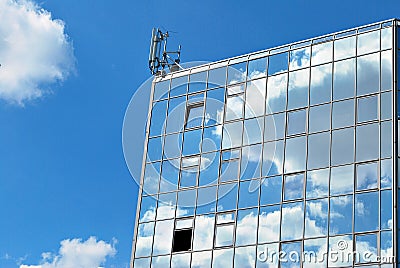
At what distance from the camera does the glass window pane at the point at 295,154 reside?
135 ft

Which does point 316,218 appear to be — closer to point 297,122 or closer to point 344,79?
point 297,122

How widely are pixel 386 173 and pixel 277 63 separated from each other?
28.0 feet

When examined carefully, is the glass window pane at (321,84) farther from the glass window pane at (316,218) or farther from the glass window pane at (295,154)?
the glass window pane at (316,218)

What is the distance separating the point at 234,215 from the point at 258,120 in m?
4.55

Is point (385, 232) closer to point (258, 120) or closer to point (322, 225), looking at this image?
point (322, 225)

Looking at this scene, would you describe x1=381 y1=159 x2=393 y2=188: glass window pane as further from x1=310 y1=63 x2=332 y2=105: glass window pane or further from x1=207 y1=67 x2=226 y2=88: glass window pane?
x1=207 y1=67 x2=226 y2=88: glass window pane

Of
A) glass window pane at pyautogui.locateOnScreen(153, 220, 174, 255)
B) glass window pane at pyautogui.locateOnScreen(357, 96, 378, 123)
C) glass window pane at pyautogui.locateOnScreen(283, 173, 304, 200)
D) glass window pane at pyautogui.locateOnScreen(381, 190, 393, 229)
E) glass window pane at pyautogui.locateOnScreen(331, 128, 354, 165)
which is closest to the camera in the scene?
glass window pane at pyautogui.locateOnScreen(381, 190, 393, 229)

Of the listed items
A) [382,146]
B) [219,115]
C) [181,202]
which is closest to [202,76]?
[219,115]

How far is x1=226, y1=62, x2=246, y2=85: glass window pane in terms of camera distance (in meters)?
45.4

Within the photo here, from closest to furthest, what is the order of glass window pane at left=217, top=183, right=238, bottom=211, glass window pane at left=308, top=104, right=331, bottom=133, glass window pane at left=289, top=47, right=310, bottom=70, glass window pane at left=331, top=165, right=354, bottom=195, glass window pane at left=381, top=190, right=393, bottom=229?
glass window pane at left=381, top=190, right=393, bottom=229 < glass window pane at left=331, top=165, right=354, bottom=195 < glass window pane at left=308, top=104, right=331, bottom=133 < glass window pane at left=217, top=183, right=238, bottom=211 < glass window pane at left=289, top=47, right=310, bottom=70

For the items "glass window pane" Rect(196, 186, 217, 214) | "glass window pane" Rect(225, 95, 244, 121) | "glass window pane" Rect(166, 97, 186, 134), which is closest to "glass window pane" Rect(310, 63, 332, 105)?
"glass window pane" Rect(225, 95, 244, 121)

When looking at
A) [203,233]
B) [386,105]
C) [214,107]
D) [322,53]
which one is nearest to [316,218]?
[386,105]

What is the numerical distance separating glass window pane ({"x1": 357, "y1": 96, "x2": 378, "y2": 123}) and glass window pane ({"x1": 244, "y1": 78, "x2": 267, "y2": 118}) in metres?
4.94

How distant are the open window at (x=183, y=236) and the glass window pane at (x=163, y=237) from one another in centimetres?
30
